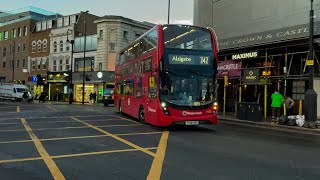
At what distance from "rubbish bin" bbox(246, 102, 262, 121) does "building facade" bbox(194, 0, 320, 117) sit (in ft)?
6.87

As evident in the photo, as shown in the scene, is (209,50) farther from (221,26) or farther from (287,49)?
(221,26)

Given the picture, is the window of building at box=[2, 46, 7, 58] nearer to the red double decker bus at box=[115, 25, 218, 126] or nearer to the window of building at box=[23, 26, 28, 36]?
the window of building at box=[23, 26, 28, 36]

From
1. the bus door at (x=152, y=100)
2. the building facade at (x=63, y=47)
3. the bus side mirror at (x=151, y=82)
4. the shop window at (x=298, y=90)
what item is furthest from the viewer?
the building facade at (x=63, y=47)

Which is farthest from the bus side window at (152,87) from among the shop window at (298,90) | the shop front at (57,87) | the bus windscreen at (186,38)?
the shop front at (57,87)

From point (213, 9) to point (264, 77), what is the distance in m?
10.4

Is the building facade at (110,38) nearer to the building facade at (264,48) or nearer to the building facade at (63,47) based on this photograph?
the building facade at (63,47)

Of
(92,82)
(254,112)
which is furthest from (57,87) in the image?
(254,112)

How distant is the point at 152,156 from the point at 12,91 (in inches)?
1950

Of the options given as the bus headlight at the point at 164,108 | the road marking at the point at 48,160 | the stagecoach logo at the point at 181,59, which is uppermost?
the stagecoach logo at the point at 181,59

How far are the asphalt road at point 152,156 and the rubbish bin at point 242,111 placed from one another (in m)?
8.36

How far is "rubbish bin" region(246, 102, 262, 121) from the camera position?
21641 millimetres

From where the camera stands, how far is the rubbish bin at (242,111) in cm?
2238

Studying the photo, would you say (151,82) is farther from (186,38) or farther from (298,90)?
(298,90)

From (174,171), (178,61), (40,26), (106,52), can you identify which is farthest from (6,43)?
(174,171)
